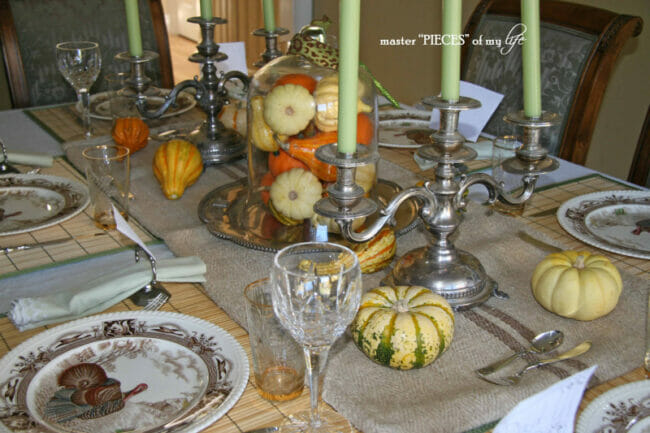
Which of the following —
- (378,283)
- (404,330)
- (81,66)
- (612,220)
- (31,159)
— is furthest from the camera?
(81,66)

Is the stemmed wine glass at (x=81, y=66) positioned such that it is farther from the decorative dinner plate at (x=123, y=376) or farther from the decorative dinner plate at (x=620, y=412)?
the decorative dinner plate at (x=620, y=412)

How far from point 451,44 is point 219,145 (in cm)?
76

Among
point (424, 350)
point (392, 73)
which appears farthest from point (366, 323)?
point (392, 73)

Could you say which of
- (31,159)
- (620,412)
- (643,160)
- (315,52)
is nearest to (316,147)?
(315,52)

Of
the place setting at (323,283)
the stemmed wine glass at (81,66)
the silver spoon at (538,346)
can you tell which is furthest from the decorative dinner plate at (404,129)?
the silver spoon at (538,346)

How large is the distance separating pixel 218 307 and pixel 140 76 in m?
0.61

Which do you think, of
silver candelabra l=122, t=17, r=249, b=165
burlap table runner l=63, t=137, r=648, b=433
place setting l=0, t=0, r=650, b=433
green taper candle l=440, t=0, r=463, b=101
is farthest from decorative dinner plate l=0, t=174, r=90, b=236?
green taper candle l=440, t=0, r=463, b=101

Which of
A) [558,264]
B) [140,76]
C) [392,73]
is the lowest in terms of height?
[392,73]

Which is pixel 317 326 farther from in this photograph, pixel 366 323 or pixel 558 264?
pixel 558 264

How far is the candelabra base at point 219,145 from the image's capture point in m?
→ 1.46

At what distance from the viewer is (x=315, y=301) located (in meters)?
0.66

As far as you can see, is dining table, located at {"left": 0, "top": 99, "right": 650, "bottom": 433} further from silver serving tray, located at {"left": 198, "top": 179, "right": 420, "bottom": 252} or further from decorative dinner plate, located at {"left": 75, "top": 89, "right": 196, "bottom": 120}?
decorative dinner plate, located at {"left": 75, "top": 89, "right": 196, "bottom": 120}

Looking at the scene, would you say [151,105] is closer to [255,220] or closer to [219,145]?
[219,145]

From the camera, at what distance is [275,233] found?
3.61ft
